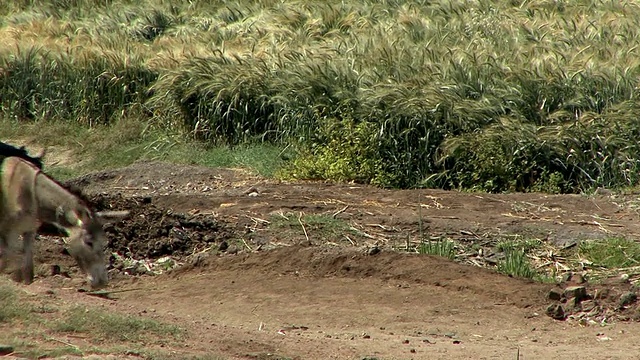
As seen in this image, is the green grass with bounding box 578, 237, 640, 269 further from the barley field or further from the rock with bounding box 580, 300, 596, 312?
the barley field

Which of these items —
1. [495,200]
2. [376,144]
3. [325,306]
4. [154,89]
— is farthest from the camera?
[154,89]

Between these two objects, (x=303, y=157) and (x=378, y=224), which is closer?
(x=378, y=224)

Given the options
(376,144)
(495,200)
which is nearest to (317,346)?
(495,200)

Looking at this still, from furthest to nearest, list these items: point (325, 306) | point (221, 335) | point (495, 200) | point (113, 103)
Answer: point (113, 103), point (495, 200), point (325, 306), point (221, 335)

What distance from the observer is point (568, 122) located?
47.3 feet

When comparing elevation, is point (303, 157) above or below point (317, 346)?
below

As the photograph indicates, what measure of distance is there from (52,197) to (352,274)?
3.67m

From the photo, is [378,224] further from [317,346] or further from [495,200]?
[317,346]

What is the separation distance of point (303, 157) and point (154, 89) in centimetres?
387

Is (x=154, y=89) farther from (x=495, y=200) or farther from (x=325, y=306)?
(x=325, y=306)

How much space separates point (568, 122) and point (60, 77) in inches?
355

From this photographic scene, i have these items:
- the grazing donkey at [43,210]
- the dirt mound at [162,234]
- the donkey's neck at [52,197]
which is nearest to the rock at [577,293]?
the dirt mound at [162,234]

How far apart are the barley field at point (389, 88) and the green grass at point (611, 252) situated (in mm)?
3045

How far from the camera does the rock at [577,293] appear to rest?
30.3ft
